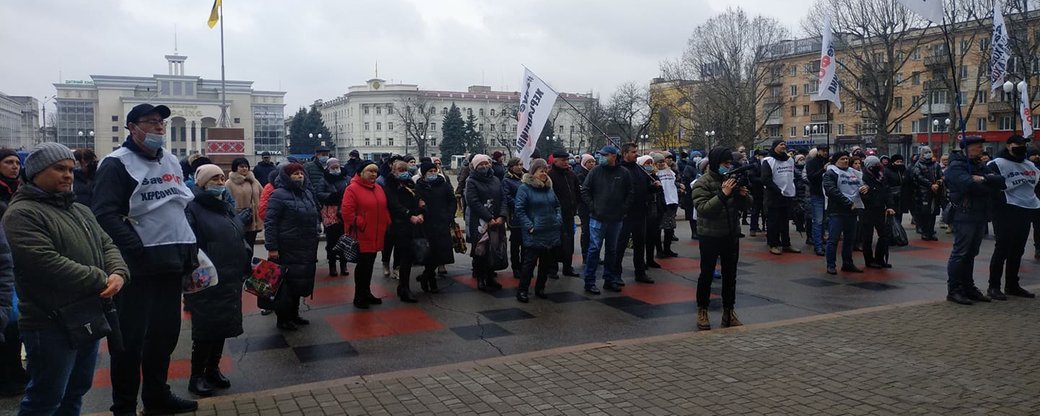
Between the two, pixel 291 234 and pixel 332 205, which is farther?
pixel 332 205

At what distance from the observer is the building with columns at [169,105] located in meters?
112

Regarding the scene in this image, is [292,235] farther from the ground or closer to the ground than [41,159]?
closer to the ground

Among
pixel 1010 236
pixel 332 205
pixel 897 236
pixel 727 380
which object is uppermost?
pixel 332 205

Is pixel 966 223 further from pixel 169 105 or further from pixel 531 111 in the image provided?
pixel 169 105

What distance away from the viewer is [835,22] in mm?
45219

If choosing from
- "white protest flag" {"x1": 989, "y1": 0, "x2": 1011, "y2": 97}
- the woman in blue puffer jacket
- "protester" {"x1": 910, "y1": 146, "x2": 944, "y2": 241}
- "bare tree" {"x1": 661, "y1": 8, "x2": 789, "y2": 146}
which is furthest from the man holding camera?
"bare tree" {"x1": 661, "y1": 8, "x2": 789, "y2": 146}

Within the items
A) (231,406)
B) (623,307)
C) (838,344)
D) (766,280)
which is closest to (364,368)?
(231,406)

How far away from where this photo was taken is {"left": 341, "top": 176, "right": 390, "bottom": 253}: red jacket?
28.1ft

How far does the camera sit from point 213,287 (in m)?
5.48

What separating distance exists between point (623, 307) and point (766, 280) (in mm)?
2872

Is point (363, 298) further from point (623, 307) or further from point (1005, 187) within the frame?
point (1005, 187)

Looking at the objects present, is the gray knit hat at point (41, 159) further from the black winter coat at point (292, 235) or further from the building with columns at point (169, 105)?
the building with columns at point (169, 105)

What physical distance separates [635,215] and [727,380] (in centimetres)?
461

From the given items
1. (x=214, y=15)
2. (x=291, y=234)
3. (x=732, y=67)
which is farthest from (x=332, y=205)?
(x=732, y=67)
